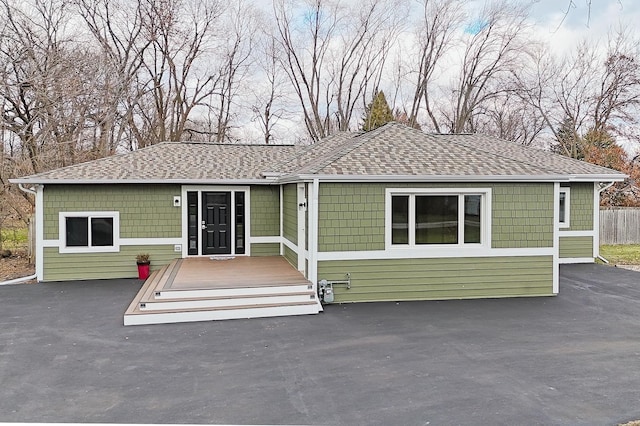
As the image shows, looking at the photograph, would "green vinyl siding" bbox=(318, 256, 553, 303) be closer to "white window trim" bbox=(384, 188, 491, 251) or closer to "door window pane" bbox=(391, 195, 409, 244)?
"white window trim" bbox=(384, 188, 491, 251)

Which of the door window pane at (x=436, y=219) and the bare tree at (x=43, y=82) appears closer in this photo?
the door window pane at (x=436, y=219)

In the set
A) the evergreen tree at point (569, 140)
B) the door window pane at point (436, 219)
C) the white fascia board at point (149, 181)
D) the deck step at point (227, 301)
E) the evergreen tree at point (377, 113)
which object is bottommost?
the deck step at point (227, 301)

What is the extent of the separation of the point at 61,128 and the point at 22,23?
3.55m

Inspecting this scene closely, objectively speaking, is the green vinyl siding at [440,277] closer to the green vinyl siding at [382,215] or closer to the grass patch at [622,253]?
the green vinyl siding at [382,215]

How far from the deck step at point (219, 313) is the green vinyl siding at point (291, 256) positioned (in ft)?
6.87

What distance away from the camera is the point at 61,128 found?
55.6 feet

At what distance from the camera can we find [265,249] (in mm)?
11859

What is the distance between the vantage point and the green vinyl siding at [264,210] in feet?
38.5

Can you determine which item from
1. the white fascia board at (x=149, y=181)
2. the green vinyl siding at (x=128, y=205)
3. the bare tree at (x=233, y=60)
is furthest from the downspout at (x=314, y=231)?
the bare tree at (x=233, y=60)

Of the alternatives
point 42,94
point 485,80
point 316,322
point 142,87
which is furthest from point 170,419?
point 485,80

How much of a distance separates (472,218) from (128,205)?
7.62 metres

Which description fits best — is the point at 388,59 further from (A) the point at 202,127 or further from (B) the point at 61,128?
(B) the point at 61,128

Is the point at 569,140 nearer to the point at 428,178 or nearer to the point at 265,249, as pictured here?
the point at 265,249

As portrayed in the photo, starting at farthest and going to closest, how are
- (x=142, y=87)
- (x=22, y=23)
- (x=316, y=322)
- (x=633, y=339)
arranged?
(x=142, y=87) < (x=22, y=23) < (x=316, y=322) < (x=633, y=339)
